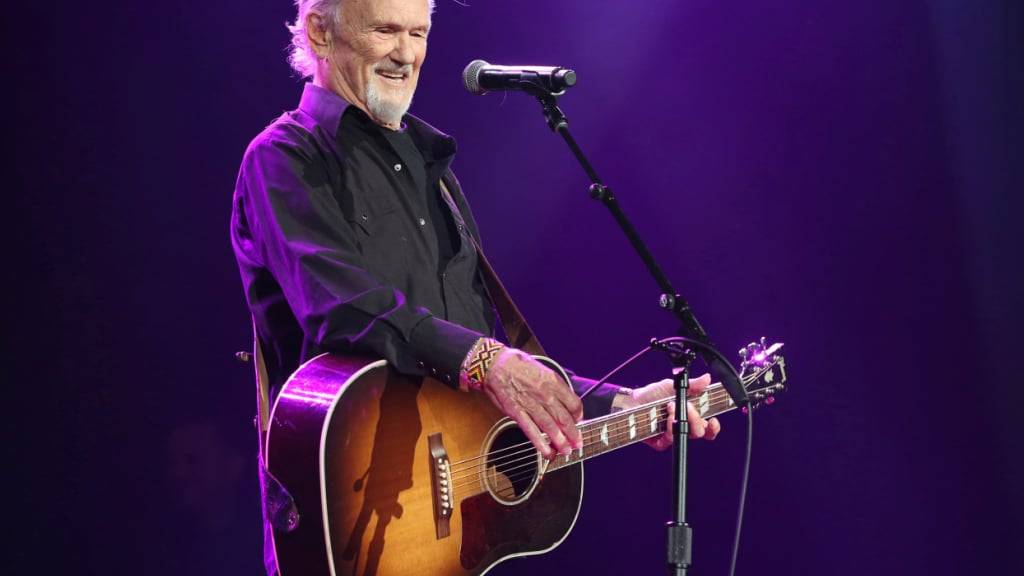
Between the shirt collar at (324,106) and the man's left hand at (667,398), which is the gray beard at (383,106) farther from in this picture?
the man's left hand at (667,398)

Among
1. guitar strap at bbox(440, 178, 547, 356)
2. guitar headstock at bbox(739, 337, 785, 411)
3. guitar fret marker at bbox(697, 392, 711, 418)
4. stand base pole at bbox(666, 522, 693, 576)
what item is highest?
guitar strap at bbox(440, 178, 547, 356)

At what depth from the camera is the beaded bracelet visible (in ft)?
6.24

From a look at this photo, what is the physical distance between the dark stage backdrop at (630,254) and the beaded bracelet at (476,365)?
1612mm

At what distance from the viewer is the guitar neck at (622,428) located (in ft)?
7.70

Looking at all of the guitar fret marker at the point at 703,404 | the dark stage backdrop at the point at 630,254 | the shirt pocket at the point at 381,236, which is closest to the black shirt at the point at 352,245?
the shirt pocket at the point at 381,236

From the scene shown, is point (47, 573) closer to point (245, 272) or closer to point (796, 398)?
point (245, 272)

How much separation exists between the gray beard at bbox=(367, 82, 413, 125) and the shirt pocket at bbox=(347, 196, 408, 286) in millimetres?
267

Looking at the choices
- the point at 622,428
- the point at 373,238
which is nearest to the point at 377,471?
the point at 373,238

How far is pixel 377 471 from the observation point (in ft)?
6.07

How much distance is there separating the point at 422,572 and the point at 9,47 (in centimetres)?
214

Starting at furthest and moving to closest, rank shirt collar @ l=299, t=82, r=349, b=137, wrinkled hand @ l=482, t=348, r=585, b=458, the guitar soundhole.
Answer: shirt collar @ l=299, t=82, r=349, b=137
the guitar soundhole
wrinkled hand @ l=482, t=348, r=585, b=458

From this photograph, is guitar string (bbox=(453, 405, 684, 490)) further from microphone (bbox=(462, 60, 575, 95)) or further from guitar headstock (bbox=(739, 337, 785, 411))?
microphone (bbox=(462, 60, 575, 95))

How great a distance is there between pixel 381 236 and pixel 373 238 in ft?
0.08

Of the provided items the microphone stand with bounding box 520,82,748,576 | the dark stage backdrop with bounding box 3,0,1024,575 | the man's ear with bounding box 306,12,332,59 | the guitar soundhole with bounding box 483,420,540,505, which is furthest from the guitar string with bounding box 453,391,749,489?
the dark stage backdrop with bounding box 3,0,1024,575
